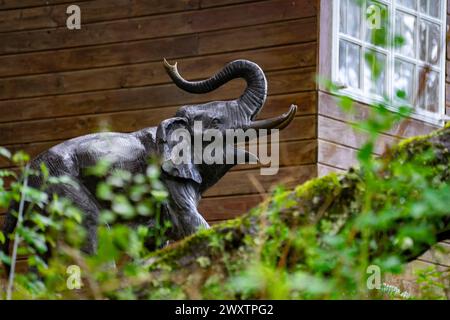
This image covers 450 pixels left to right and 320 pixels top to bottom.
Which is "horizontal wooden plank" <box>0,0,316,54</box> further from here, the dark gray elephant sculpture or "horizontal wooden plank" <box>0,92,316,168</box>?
the dark gray elephant sculpture

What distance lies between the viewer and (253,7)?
10.3 meters

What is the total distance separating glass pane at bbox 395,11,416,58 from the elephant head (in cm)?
317

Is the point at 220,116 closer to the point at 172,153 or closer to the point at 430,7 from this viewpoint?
the point at 172,153

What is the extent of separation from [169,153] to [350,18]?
322 cm

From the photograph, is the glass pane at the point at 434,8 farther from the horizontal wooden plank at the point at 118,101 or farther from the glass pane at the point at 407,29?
the horizontal wooden plank at the point at 118,101

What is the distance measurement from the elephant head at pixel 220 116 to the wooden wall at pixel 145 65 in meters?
1.92

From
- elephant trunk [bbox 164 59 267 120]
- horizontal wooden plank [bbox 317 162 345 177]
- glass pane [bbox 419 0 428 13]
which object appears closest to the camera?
elephant trunk [bbox 164 59 267 120]

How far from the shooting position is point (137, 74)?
1076cm

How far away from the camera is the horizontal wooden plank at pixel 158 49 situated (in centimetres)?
1009

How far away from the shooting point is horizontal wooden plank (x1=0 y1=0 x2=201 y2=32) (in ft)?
35.1

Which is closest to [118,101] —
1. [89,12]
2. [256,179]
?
[89,12]

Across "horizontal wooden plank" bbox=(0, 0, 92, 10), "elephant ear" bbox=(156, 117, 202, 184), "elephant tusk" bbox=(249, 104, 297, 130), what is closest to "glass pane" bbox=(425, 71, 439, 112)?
"horizontal wooden plank" bbox=(0, 0, 92, 10)

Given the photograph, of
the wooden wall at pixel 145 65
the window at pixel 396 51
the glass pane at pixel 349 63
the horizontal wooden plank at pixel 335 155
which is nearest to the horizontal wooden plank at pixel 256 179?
the wooden wall at pixel 145 65
